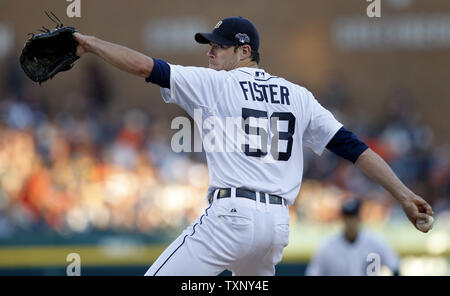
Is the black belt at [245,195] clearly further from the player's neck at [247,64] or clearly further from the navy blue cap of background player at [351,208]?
the navy blue cap of background player at [351,208]

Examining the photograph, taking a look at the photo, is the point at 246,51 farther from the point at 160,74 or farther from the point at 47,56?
the point at 47,56

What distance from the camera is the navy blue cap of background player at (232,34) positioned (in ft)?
15.5

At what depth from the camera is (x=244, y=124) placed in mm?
4469

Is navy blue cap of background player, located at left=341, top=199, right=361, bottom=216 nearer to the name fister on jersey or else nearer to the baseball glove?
the name fister on jersey

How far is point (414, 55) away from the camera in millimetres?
15594

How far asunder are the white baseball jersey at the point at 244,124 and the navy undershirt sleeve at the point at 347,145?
0.30m

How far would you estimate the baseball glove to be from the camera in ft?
14.1

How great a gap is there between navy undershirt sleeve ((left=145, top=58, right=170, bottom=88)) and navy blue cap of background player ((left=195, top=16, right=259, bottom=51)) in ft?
1.64

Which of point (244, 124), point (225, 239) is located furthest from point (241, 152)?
point (225, 239)

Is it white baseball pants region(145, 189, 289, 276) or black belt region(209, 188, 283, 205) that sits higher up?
black belt region(209, 188, 283, 205)

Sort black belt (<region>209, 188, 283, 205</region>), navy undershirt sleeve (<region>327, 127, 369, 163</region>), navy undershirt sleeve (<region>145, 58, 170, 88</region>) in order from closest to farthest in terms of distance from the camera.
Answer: navy undershirt sleeve (<region>145, 58, 170, 88</region>), black belt (<region>209, 188, 283, 205</region>), navy undershirt sleeve (<region>327, 127, 369, 163</region>)

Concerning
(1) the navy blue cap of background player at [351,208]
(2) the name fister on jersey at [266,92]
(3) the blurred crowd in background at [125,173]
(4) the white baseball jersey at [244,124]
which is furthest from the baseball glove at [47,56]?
(3) the blurred crowd in background at [125,173]

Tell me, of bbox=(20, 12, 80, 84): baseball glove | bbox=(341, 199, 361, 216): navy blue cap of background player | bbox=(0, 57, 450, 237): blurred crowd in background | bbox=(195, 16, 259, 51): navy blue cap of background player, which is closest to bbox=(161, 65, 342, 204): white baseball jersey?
bbox=(195, 16, 259, 51): navy blue cap of background player

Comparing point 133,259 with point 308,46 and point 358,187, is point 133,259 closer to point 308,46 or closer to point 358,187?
point 358,187
